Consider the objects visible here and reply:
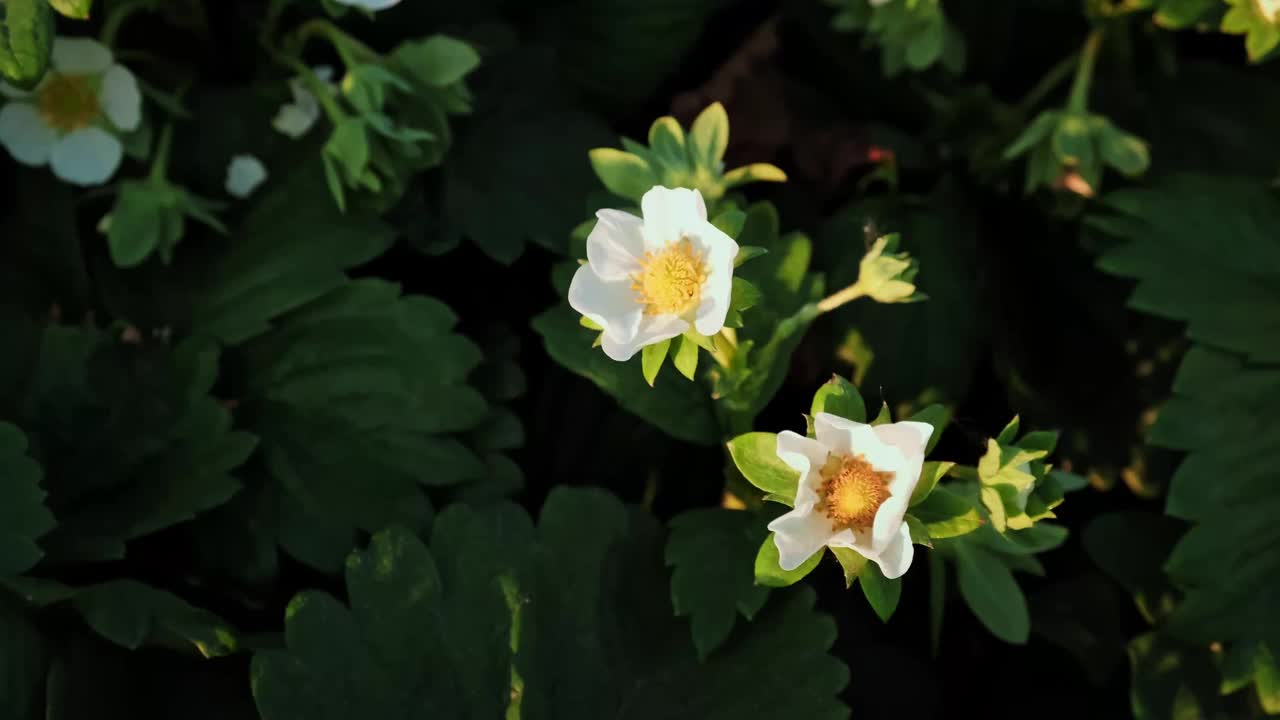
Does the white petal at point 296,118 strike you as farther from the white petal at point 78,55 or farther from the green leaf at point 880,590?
the green leaf at point 880,590

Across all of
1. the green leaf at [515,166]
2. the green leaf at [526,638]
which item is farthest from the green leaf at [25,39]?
the green leaf at [526,638]

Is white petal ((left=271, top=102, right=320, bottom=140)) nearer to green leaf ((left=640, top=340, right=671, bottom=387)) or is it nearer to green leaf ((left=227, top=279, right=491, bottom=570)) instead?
green leaf ((left=227, top=279, right=491, bottom=570))

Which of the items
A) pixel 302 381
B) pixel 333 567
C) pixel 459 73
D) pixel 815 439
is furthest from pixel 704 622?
pixel 459 73

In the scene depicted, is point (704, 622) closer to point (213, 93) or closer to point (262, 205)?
point (262, 205)

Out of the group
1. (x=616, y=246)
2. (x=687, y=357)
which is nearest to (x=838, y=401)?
(x=687, y=357)

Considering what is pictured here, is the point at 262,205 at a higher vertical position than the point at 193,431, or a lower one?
higher

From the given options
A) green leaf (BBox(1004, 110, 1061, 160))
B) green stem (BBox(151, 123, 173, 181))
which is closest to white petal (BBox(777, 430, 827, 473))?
green leaf (BBox(1004, 110, 1061, 160))
